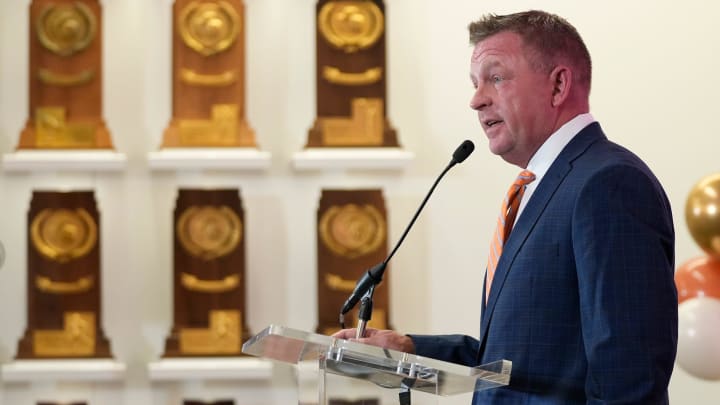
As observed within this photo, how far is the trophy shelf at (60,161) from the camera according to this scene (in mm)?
3623

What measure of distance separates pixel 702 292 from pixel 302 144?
4.70 ft

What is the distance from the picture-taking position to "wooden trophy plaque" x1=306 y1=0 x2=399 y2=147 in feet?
12.1

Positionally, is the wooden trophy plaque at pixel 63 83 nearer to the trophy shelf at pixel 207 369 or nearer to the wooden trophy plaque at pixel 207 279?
the wooden trophy plaque at pixel 207 279

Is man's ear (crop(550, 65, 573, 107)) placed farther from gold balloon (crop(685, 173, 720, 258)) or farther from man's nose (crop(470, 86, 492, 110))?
gold balloon (crop(685, 173, 720, 258))

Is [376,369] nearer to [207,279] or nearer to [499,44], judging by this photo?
[499,44]

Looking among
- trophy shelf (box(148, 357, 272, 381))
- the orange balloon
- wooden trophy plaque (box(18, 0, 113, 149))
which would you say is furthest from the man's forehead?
wooden trophy plaque (box(18, 0, 113, 149))

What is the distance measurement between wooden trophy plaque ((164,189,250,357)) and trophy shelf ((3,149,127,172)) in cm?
27

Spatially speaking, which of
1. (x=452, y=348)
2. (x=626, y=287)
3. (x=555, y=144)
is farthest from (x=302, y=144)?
(x=626, y=287)

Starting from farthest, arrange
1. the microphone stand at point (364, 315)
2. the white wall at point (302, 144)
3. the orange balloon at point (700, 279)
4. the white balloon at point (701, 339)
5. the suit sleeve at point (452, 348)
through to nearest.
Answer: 1. the white wall at point (302, 144)
2. the orange balloon at point (700, 279)
3. the white balloon at point (701, 339)
4. the suit sleeve at point (452, 348)
5. the microphone stand at point (364, 315)

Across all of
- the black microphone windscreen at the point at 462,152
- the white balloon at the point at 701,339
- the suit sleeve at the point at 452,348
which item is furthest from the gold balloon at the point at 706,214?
the black microphone windscreen at the point at 462,152

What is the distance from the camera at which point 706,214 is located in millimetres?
3053

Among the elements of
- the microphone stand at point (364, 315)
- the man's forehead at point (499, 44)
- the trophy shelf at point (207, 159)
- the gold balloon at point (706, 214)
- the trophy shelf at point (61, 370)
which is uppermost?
the man's forehead at point (499, 44)

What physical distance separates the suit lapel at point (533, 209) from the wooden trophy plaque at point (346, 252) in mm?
1840

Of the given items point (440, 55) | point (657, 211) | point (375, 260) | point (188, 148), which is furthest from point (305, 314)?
point (657, 211)
